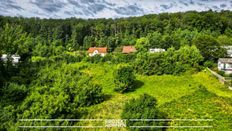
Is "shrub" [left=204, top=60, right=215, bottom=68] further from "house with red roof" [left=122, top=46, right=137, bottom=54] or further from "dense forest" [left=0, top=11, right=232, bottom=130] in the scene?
"house with red roof" [left=122, top=46, right=137, bottom=54]

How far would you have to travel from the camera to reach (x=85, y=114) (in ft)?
92.3

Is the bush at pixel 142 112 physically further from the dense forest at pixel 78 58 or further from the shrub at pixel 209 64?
the shrub at pixel 209 64

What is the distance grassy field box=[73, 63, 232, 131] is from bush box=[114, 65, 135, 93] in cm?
62

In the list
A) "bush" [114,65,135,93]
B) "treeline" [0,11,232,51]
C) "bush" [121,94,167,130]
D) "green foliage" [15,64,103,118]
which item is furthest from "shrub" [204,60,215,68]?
"bush" [121,94,167,130]

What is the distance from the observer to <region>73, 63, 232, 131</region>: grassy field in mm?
26750

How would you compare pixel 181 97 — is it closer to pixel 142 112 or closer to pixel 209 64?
pixel 142 112

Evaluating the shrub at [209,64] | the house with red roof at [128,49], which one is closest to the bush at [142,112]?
the shrub at [209,64]

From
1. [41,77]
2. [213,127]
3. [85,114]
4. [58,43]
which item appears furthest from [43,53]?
[213,127]

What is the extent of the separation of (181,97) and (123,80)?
583 cm

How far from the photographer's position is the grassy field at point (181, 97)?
26750mm

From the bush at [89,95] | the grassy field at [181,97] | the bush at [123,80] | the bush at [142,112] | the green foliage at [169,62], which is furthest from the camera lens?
the green foliage at [169,62]

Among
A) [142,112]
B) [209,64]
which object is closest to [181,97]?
[142,112]

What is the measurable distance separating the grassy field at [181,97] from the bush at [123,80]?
2.02ft

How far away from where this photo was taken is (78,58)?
44.5 metres
